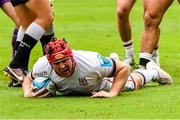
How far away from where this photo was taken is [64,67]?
8.52 meters

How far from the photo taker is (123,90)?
31.0 feet

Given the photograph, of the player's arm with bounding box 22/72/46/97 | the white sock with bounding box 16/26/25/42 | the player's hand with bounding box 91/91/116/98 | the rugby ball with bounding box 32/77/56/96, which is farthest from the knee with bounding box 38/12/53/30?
the player's hand with bounding box 91/91/116/98

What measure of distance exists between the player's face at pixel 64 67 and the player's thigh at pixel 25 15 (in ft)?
5.08

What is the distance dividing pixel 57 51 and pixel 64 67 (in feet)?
0.60

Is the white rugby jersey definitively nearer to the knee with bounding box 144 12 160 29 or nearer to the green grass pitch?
the green grass pitch

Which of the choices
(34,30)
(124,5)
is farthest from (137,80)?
(124,5)

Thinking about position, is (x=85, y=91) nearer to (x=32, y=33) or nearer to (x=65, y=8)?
(x=32, y=33)

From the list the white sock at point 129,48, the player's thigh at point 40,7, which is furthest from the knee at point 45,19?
the white sock at point 129,48

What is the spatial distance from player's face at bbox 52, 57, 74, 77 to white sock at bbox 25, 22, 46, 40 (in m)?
1.21

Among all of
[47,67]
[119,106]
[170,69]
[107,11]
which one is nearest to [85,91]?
[47,67]

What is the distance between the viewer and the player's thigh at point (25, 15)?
10.0 metres

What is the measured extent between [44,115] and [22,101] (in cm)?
107

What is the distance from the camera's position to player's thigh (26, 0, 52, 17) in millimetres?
9594

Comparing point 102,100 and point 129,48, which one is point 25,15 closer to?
point 102,100
